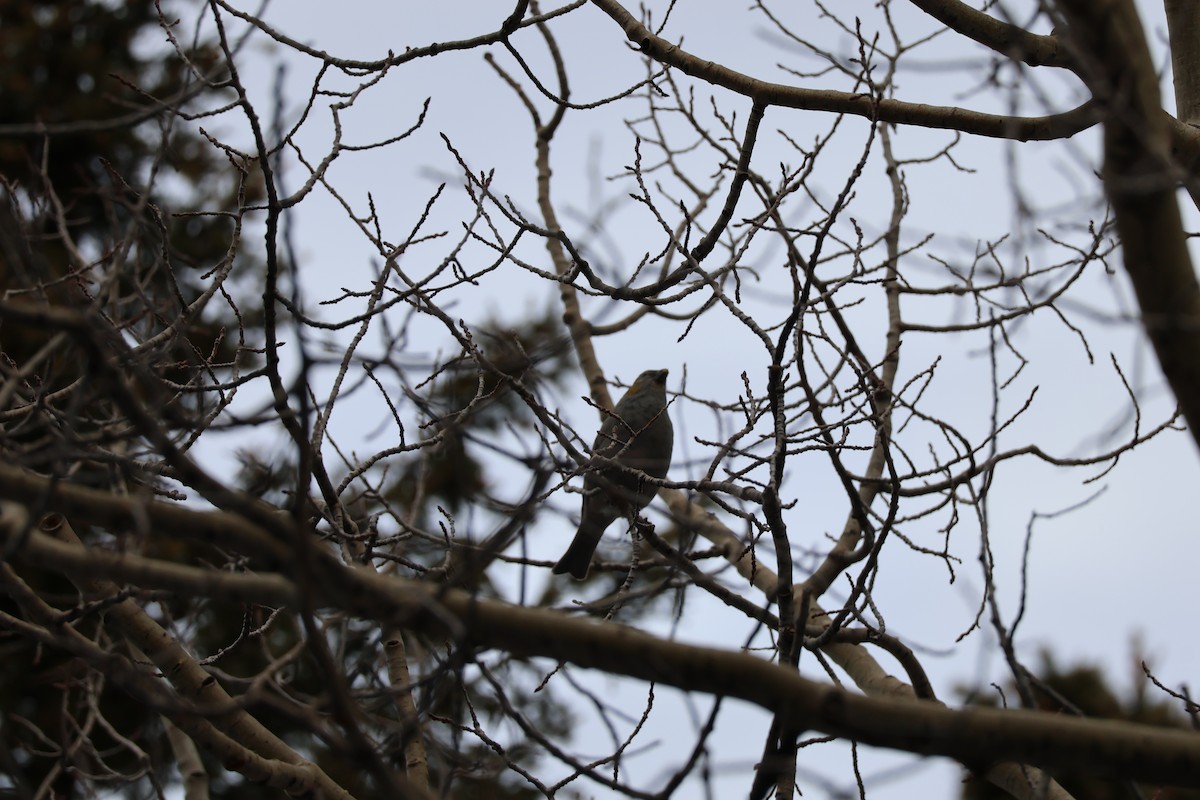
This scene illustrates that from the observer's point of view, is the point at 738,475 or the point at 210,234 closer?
the point at 738,475

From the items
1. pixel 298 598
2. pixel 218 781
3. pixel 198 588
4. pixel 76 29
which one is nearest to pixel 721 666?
pixel 298 598

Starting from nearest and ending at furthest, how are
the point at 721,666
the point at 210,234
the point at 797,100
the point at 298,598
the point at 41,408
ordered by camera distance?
the point at 298,598, the point at 721,666, the point at 41,408, the point at 797,100, the point at 210,234

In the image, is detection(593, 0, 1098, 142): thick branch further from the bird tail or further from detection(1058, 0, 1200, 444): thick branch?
the bird tail

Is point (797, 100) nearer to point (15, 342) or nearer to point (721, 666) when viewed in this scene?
point (721, 666)

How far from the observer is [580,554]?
16.1 feet

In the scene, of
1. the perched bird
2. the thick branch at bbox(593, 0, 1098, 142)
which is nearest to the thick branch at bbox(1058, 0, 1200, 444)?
the thick branch at bbox(593, 0, 1098, 142)

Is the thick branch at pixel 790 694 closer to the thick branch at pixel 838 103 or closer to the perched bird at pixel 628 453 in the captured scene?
the thick branch at pixel 838 103

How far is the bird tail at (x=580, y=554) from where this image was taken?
481 centimetres

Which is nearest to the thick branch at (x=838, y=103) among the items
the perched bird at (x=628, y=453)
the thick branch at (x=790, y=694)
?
the perched bird at (x=628, y=453)

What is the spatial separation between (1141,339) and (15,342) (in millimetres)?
8809

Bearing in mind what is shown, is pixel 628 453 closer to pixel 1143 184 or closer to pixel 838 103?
pixel 838 103

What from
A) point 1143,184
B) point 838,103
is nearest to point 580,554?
point 838,103

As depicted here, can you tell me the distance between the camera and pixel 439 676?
182 cm

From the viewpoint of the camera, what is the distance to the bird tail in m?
4.81
